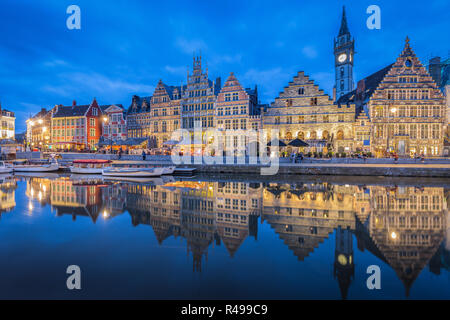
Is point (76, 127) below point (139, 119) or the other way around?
below

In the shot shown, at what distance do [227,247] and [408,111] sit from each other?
38054mm

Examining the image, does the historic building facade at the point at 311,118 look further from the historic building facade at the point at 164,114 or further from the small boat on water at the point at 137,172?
the small boat on water at the point at 137,172

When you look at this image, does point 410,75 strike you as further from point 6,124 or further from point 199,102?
point 6,124

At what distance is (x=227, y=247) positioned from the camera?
7.10 meters

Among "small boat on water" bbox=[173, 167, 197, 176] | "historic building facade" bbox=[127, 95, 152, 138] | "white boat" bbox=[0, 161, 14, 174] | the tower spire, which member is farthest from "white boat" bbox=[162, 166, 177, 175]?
the tower spire

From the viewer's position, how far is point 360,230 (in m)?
8.16

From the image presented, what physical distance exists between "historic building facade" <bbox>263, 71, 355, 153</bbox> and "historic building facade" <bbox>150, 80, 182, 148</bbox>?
662 inches

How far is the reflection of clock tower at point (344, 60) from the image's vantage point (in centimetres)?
7150

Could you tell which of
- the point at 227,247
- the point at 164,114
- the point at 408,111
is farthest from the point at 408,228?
the point at 164,114

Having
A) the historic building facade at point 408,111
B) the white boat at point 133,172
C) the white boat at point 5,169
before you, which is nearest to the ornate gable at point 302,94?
the historic building facade at point 408,111

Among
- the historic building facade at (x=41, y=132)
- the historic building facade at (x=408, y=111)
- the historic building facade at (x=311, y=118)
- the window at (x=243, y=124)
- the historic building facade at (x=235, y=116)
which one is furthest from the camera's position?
the historic building facade at (x=41, y=132)

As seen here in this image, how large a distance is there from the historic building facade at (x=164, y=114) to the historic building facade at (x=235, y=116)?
28.5ft
